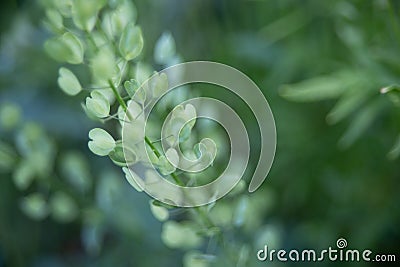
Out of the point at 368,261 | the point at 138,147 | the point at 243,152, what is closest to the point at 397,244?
the point at 368,261

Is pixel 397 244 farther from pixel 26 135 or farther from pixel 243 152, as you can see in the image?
pixel 26 135

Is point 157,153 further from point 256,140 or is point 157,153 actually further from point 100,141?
point 256,140

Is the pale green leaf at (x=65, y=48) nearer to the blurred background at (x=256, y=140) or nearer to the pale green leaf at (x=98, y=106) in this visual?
the pale green leaf at (x=98, y=106)

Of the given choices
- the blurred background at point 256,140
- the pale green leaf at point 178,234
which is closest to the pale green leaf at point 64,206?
the blurred background at point 256,140

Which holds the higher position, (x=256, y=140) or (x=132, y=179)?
(x=256, y=140)

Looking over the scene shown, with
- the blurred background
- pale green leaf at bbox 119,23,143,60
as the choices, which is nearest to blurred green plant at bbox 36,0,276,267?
pale green leaf at bbox 119,23,143,60

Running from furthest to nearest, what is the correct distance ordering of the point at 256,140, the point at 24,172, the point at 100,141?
1. the point at 256,140
2. the point at 24,172
3. the point at 100,141

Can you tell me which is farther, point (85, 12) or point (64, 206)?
point (64, 206)

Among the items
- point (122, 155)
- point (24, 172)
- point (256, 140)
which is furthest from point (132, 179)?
point (256, 140)
